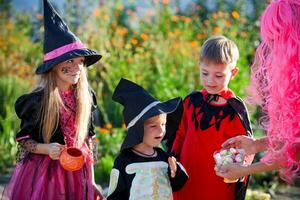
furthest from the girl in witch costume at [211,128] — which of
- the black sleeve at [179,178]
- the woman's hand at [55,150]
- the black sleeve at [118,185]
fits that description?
the woman's hand at [55,150]

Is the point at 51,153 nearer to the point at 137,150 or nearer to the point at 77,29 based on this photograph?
the point at 137,150

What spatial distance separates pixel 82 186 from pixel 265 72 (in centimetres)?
140

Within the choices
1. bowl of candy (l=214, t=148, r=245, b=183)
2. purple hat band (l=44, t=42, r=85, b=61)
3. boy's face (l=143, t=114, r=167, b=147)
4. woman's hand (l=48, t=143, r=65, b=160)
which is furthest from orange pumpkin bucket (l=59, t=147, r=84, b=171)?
bowl of candy (l=214, t=148, r=245, b=183)

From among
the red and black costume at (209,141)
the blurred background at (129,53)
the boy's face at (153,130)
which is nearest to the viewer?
the boy's face at (153,130)

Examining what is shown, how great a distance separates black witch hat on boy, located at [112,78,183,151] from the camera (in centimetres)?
351

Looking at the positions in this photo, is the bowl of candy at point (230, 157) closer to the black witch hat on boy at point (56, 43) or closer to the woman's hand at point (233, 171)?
the woman's hand at point (233, 171)

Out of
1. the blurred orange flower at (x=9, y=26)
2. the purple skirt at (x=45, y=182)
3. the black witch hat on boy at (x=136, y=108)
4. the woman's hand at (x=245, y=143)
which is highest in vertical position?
the black witch hat on boy at (x=136, y=108)

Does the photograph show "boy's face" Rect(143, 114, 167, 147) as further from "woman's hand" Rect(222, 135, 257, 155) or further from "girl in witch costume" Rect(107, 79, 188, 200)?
"woman's hand" Rect(222, 135, 257, 155)

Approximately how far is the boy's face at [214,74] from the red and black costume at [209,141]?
10 centimetres

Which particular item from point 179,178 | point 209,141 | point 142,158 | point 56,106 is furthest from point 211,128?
point 56,106

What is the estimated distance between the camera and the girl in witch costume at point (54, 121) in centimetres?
400

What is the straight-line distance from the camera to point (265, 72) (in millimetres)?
3354

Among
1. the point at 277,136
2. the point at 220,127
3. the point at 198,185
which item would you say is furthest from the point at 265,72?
the point at 198,185

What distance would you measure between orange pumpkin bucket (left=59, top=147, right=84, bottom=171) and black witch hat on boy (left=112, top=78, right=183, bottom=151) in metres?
0.33
